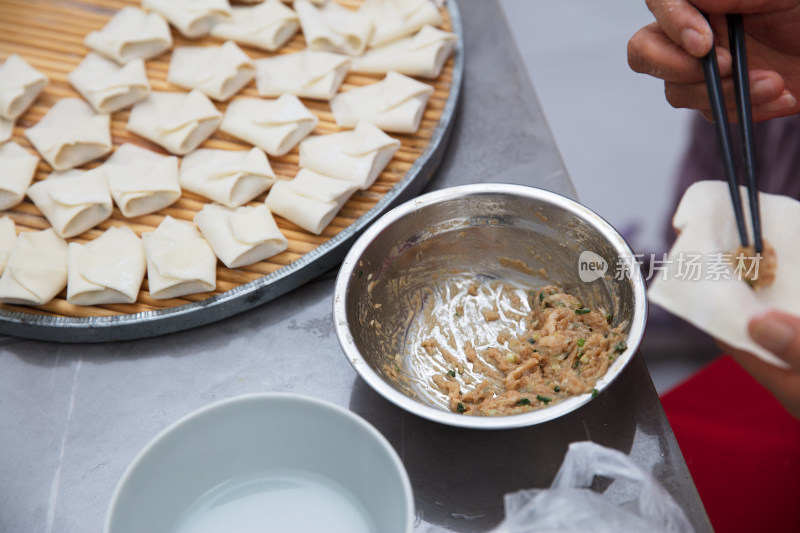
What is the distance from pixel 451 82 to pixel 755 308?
4.12 ft

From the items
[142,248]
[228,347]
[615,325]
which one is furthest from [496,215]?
[142,248]

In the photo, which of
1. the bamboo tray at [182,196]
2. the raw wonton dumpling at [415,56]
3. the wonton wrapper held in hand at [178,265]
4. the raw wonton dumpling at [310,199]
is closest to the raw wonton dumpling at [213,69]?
the bamboo tray at [182,196]

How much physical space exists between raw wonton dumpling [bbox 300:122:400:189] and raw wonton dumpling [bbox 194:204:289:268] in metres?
0.22

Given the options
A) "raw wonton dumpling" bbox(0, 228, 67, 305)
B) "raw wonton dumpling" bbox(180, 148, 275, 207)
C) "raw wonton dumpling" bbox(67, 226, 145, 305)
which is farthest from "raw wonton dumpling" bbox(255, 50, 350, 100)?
"raw wonton dumpling" bbox(0, 228, 67, 305)

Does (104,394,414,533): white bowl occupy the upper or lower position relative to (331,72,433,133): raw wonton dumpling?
lower

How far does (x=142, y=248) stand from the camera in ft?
5.50

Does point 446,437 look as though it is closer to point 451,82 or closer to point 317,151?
point 317,151

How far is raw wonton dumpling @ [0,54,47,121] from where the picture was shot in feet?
6.54

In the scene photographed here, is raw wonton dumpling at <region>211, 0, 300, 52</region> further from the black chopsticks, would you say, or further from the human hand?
the black chopsticks

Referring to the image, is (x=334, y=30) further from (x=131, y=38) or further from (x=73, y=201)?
(x=73, y=201)

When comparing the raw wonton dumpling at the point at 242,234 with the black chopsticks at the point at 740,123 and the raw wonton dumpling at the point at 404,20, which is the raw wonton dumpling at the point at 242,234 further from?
the black chopsticks at the point at 740,123

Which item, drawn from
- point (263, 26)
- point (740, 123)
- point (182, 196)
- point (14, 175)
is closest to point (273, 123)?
point (182, 196)

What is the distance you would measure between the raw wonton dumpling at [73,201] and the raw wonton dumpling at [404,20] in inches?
39.3

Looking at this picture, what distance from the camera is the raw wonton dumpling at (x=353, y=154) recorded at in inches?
70.2
